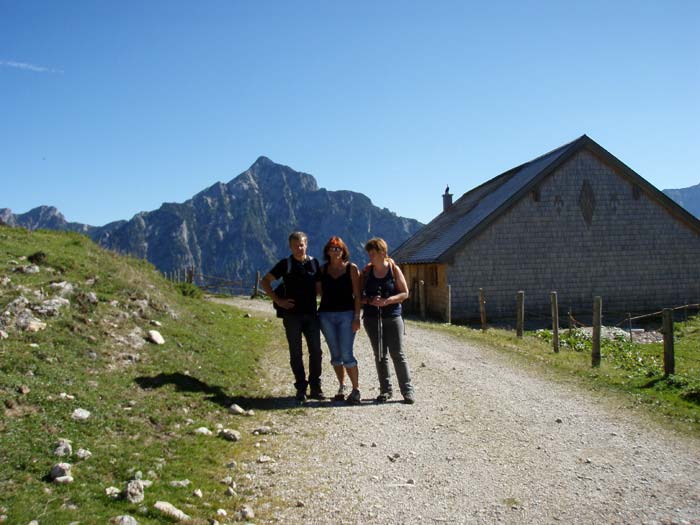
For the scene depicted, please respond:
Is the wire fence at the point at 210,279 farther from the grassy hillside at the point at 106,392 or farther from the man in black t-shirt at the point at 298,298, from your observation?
the man in black t-shirt at the point at 298,298

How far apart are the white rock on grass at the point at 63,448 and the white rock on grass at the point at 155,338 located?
4034 mm

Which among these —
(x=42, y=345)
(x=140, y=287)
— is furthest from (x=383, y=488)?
(x=140, y=287)

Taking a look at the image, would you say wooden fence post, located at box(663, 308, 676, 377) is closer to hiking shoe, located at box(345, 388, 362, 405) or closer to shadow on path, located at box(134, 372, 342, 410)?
hiking shoe, located at box(345, 388, 362, 405)

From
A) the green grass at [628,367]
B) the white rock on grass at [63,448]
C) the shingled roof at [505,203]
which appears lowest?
the green grass at [628,367]

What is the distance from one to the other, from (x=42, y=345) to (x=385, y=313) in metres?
4.46

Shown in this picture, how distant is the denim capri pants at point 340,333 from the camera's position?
23.0 feet

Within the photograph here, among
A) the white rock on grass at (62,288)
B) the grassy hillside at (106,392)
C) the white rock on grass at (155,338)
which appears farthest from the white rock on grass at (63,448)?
the white rock on grass at (62,288)

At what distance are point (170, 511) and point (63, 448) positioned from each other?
1.33 meters

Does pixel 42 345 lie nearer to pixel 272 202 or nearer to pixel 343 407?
Answer: pixel 343 407

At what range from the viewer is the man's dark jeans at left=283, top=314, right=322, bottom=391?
7.06 m

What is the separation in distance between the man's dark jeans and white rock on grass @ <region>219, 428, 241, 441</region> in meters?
1.49

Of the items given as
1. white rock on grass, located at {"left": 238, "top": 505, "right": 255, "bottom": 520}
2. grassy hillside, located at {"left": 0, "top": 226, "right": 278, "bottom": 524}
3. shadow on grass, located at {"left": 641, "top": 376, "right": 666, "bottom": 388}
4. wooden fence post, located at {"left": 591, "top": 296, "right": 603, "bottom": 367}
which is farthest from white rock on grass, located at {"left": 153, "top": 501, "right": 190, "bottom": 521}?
wooden fence post, located at {"left": 591, "top": 296, "right": 603, "bottom": 367}

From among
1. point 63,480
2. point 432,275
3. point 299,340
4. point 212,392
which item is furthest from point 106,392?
point 432,275

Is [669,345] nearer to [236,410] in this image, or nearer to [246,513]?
[236,410]
